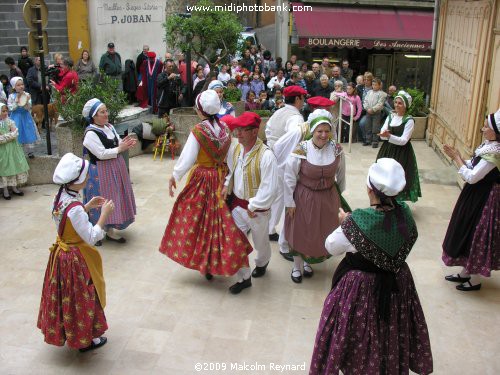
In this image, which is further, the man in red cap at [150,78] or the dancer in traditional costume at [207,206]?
the man in red cap at [150,78]

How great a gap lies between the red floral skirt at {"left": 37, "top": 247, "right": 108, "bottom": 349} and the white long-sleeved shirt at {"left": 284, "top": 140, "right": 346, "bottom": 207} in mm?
1966

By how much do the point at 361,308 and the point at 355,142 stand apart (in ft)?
26.1

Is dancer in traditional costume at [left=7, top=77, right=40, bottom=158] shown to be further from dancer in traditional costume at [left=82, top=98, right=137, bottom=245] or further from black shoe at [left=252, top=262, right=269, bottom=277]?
black shoe at [left=252, top=262, right=269, bottom=277]

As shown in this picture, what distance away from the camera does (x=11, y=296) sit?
5273 mm

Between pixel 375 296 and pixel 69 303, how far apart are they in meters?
2.16

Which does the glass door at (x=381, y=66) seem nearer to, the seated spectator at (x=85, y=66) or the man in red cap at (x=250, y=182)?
the seated spectator at (x=85, y=66)

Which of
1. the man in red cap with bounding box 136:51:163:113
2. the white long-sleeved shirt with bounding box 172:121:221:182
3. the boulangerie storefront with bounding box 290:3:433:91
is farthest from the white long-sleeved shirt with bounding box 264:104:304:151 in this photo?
the boulangerie storefront with bounding box 290:3:433:91

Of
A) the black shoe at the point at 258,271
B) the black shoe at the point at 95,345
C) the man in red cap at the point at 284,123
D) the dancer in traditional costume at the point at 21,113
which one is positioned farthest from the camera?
the dancer in traditional costume at the point at 21,113

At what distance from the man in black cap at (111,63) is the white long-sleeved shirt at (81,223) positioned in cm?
884

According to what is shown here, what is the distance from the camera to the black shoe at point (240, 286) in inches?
210

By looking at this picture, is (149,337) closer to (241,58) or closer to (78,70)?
(78,70)

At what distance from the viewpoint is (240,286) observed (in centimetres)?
536

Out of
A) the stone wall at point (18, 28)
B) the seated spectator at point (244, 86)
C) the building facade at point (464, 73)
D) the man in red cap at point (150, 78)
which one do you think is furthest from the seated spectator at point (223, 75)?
the building facade at point (464, 73)

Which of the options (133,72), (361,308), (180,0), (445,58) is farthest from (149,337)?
(180,0)
